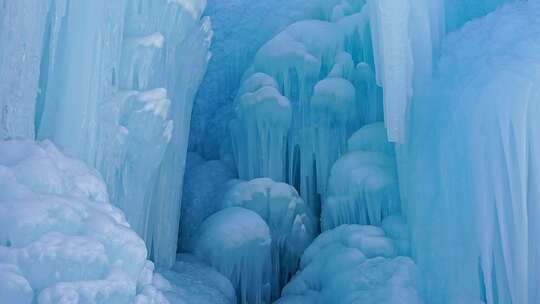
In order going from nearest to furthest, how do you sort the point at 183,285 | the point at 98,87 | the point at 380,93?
1. the point at 98,87
2. the point at 183,285
3. the point at 380,93

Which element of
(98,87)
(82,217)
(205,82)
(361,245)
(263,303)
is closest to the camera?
(82,217)

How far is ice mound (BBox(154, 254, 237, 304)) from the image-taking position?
6035mm

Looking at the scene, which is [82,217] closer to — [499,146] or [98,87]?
[98,87]

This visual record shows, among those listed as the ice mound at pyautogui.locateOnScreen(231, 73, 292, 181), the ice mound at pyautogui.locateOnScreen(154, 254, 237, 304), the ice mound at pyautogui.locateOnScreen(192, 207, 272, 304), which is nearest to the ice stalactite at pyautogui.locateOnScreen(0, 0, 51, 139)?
the ice mound at pyautogui.locateOnScreen(154, 254, 237, 304)

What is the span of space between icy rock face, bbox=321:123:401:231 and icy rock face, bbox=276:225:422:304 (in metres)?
0.50

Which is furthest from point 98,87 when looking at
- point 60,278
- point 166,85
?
point 60,278

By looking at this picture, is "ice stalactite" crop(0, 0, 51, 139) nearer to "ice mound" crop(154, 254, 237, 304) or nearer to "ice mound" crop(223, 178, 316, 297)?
"ice mound" crop(154, 254, 237, 304)

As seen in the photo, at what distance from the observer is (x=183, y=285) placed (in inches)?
254

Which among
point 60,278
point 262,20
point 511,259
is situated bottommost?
point 511,259

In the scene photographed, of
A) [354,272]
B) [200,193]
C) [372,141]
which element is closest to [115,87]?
[354,272]

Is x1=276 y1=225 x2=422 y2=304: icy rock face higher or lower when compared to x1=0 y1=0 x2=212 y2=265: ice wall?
lower

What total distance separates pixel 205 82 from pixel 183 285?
4.99 meters

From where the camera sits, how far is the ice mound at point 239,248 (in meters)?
7.44

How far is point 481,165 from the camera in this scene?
568 centimetres
